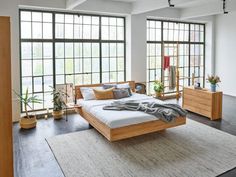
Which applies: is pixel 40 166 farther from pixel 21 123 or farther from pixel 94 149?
pixel 21 123

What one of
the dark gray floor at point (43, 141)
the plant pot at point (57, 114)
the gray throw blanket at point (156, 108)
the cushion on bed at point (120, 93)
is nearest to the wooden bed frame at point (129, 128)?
the gray throw blanket at point (156, 108)

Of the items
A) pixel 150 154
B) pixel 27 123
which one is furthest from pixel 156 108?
pixel 27 123

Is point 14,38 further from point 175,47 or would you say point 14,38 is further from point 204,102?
point 175,47

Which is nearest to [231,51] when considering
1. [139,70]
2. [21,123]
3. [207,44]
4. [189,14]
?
[207,44]

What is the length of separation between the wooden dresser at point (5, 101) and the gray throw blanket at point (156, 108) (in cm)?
288

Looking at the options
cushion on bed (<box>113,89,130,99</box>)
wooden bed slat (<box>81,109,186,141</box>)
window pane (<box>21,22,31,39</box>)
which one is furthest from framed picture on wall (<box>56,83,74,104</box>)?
wooden bed slat (<box>81,109,186,141</box>)

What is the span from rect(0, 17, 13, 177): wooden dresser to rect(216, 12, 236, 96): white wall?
337 inches

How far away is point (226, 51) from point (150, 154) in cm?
674

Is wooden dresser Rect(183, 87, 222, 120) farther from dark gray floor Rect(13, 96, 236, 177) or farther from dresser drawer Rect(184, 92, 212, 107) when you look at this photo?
dark gray floor Rect(13, 96, 236, 177)

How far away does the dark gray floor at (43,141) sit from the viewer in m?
3.35

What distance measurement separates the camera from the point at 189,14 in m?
7.97

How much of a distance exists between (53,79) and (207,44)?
6.51 meters

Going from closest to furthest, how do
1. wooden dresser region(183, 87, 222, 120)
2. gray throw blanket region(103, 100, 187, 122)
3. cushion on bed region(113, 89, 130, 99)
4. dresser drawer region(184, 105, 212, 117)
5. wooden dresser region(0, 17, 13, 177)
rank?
wooden dresser region(0, 17, 13, 177), gray throw blanket region(103, 100, 187, 122), wooden dresser region(183, 87, 222, 120), dresser drawer region(184, 105, 212, 117), cushion on bed region(113, 89, 130, 99)

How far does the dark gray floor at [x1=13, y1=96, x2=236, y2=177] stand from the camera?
132 inches
